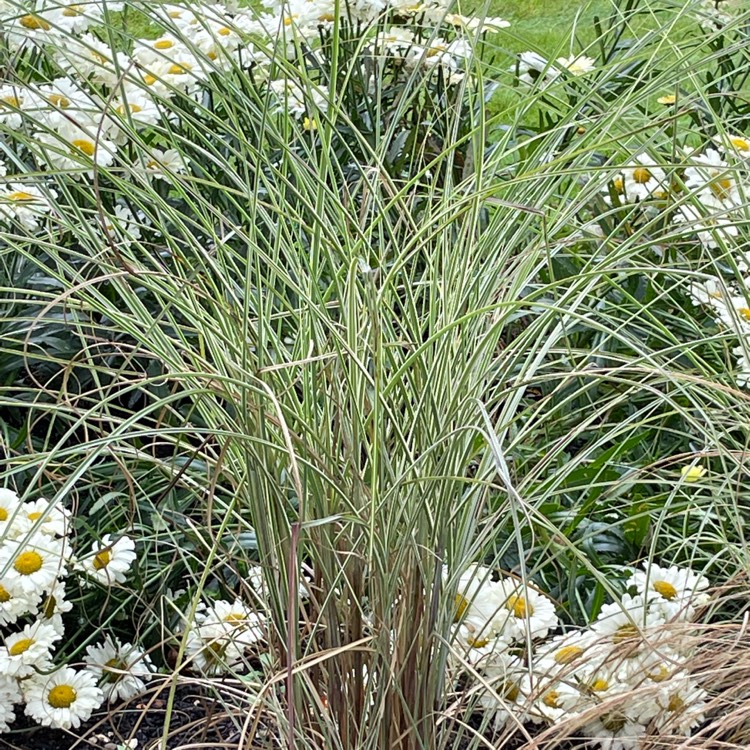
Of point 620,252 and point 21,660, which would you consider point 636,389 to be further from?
point 21,660

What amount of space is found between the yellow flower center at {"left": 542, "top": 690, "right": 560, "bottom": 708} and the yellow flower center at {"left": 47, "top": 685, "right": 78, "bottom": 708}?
0.69 metres

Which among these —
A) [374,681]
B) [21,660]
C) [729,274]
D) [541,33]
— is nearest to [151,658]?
[21,660]

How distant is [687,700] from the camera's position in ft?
4.75

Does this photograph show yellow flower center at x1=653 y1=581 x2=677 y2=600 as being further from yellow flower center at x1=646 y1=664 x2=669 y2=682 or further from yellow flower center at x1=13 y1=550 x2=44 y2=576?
yellow flower center at x1=13 y1=550 x2=44 y2=576

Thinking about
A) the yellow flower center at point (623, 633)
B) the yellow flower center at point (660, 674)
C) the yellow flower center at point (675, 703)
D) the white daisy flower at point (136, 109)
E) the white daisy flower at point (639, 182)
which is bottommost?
the yellow flower center at point (675, 703)

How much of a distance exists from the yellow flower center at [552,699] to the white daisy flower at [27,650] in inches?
27.9

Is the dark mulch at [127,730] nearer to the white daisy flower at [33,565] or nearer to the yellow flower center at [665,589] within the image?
the white daisy flower at [33,565]

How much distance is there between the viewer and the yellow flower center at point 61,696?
5.31 feet

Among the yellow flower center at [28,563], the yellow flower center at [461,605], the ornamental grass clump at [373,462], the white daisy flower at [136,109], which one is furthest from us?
the white daisy flower at [136,109]

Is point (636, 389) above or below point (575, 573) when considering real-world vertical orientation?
above

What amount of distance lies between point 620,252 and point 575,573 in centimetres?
69

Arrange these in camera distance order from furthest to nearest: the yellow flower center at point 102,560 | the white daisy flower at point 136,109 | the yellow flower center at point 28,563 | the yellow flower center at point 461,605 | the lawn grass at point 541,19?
the lawn grass at point 541,19 → the white daisy flower at point 136,109 → the yellow flower center at point 102,560 → the yellow flower center at point 28,563 → the yellow flower center at point 461,605

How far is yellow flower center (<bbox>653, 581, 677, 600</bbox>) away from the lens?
1.57 metres

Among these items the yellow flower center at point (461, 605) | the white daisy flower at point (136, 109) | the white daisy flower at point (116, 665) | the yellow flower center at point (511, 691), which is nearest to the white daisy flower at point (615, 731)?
the yellow flower center at point (511, 691)
